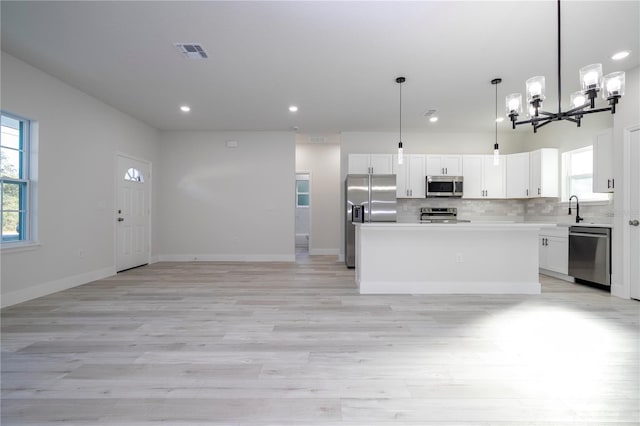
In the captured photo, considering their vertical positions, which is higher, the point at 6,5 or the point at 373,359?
the point at 6,5

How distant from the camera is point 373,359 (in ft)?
6.93

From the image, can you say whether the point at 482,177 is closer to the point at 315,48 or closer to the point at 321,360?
the point at 315,48

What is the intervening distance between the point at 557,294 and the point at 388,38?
3.90 meters

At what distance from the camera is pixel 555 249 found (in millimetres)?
4848

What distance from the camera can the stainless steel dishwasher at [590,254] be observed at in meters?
3.96

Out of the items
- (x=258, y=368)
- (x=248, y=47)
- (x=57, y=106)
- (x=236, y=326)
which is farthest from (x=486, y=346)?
(x=57, y=106)

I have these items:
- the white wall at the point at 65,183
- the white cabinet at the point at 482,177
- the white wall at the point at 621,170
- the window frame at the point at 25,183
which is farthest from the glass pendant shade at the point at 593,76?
the window frame at the point at 25,183

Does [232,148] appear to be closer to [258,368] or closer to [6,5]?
[6,5]

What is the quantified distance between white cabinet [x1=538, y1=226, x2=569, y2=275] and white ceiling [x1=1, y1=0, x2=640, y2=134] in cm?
204

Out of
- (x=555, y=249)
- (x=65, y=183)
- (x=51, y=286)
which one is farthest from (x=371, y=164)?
(x=51, y=286)

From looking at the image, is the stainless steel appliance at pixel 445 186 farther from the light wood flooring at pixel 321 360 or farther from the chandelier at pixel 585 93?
the chandelier at pixel 585 93

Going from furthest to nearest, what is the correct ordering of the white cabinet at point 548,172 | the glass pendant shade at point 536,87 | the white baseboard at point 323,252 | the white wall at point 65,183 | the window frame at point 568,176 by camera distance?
the white baseboard at point 323,252 → the white cabinet at point 548,172 → the window frame at point 568,176 → the white wall at point 65,183 → the glass pendant shade at point 536,87

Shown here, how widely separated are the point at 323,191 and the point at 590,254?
5.33 metres

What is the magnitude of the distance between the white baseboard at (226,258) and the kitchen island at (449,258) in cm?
288
